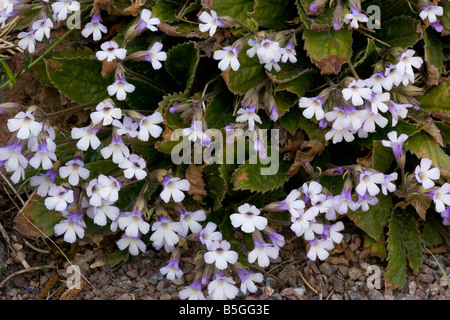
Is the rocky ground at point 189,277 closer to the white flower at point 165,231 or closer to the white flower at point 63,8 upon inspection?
the white flower at point 165,231

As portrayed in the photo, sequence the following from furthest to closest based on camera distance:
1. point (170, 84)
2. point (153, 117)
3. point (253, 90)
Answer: point (170, 84)
point (253, 90)
point (153, 117)

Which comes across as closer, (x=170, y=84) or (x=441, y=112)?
(x=441, y=112)

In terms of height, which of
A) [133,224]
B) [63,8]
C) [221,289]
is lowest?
[221,289]

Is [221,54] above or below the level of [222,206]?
above

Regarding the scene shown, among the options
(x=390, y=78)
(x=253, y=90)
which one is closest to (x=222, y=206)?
(x=253, y=90)

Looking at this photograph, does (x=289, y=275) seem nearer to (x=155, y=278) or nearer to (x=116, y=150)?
(x=155, y=278)

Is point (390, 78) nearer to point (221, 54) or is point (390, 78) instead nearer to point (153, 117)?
point (221, 54)

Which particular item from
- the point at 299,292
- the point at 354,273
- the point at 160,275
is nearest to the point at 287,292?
the point at 299,292
